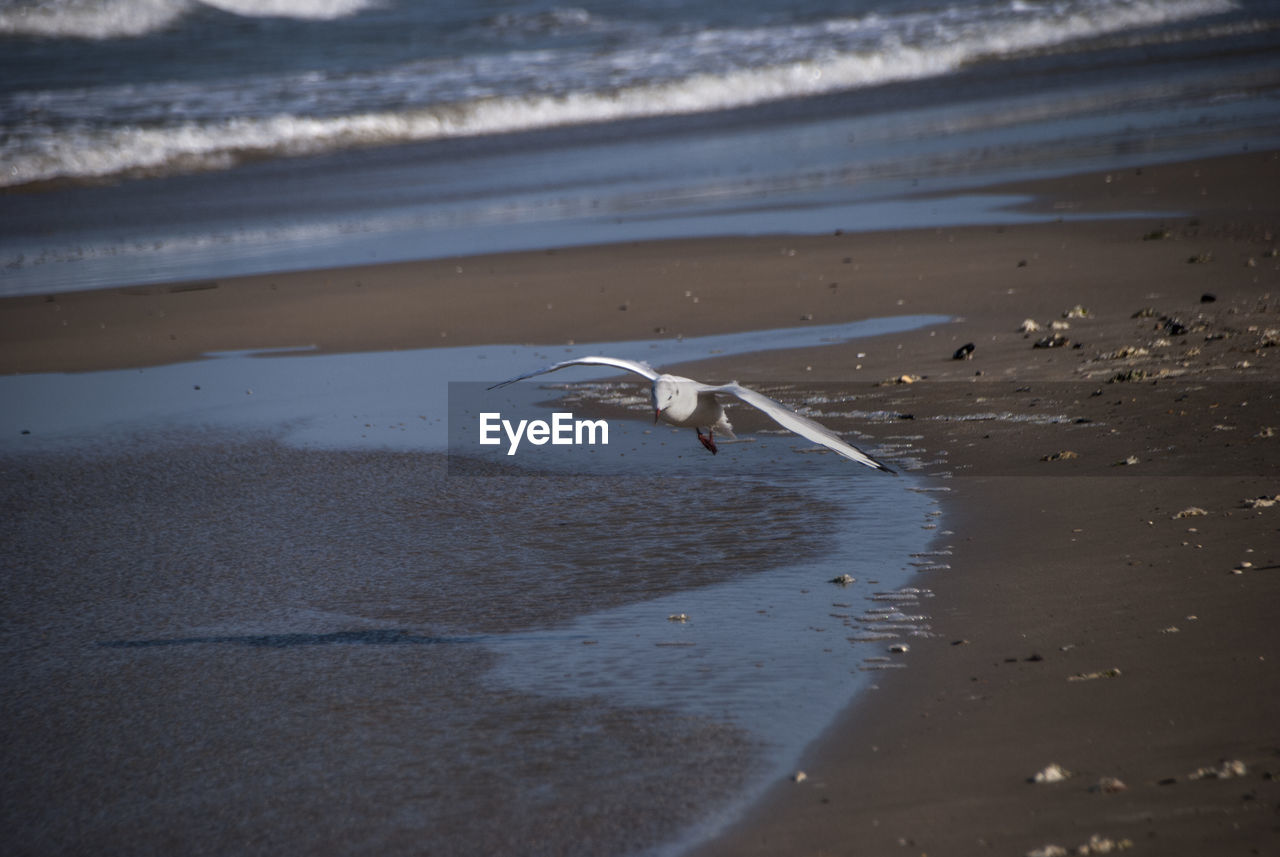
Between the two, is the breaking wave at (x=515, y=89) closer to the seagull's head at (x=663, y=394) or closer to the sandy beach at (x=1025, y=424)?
the sandy beach at (x=1025, y=424)

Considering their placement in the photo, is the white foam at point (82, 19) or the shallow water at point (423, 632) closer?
the shallow water at point (423, 632)

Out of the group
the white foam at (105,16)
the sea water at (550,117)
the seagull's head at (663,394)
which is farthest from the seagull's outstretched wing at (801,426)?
the white foam at (105,16)

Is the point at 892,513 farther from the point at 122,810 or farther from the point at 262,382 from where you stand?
the point at 262,382

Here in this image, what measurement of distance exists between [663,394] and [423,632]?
1552 millimetres

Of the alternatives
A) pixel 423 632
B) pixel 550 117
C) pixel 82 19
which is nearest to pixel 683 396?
pixel 423 632

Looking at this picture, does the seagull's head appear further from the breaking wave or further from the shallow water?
the breaking wave

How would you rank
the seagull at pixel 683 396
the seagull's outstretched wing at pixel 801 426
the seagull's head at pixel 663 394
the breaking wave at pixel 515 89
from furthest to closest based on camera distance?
the breaking wave at pixel 515 89, the seagull's head at pixel 663 394, the seagull at pixel 683 396, the seagull's outstretched wing at pixel 801 426

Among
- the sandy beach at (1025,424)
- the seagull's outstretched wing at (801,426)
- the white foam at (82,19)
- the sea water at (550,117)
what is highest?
the white foam at (82,19)

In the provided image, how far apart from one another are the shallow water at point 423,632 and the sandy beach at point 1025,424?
333 mm

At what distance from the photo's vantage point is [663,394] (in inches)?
225

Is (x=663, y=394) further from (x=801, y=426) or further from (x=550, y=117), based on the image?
(x=550, y=117)

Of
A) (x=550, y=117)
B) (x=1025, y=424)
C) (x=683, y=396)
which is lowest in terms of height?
(x=1025, y=424)

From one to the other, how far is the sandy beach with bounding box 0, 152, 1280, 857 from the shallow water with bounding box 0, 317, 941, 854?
13.1 inches

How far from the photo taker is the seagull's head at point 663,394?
223 inches
